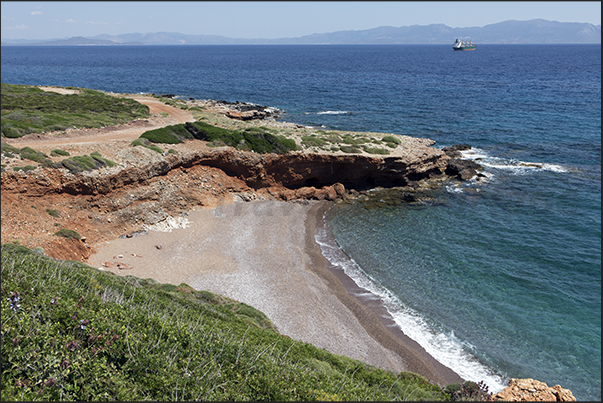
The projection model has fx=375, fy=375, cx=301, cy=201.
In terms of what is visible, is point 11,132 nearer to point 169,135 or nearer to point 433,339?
point 169,135

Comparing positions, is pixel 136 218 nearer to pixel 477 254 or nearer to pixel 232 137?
pixel 232 137

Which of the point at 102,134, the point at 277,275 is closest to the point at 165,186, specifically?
the point at 102,134

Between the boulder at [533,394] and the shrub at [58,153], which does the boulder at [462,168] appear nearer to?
the boulder at [533,394]

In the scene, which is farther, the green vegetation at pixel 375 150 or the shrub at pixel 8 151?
the green vegetation at pixel 375 150

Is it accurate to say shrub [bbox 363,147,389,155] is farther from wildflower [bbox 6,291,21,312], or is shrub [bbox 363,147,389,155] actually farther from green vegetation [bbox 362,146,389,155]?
wildflower [bbox 6,291,21,312]

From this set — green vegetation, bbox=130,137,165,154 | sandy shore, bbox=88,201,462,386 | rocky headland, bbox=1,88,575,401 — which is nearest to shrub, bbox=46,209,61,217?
rocky headland, bbox=1,88,575,401

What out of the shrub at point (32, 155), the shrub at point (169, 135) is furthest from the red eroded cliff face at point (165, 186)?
the shrub at point (169, 135)
